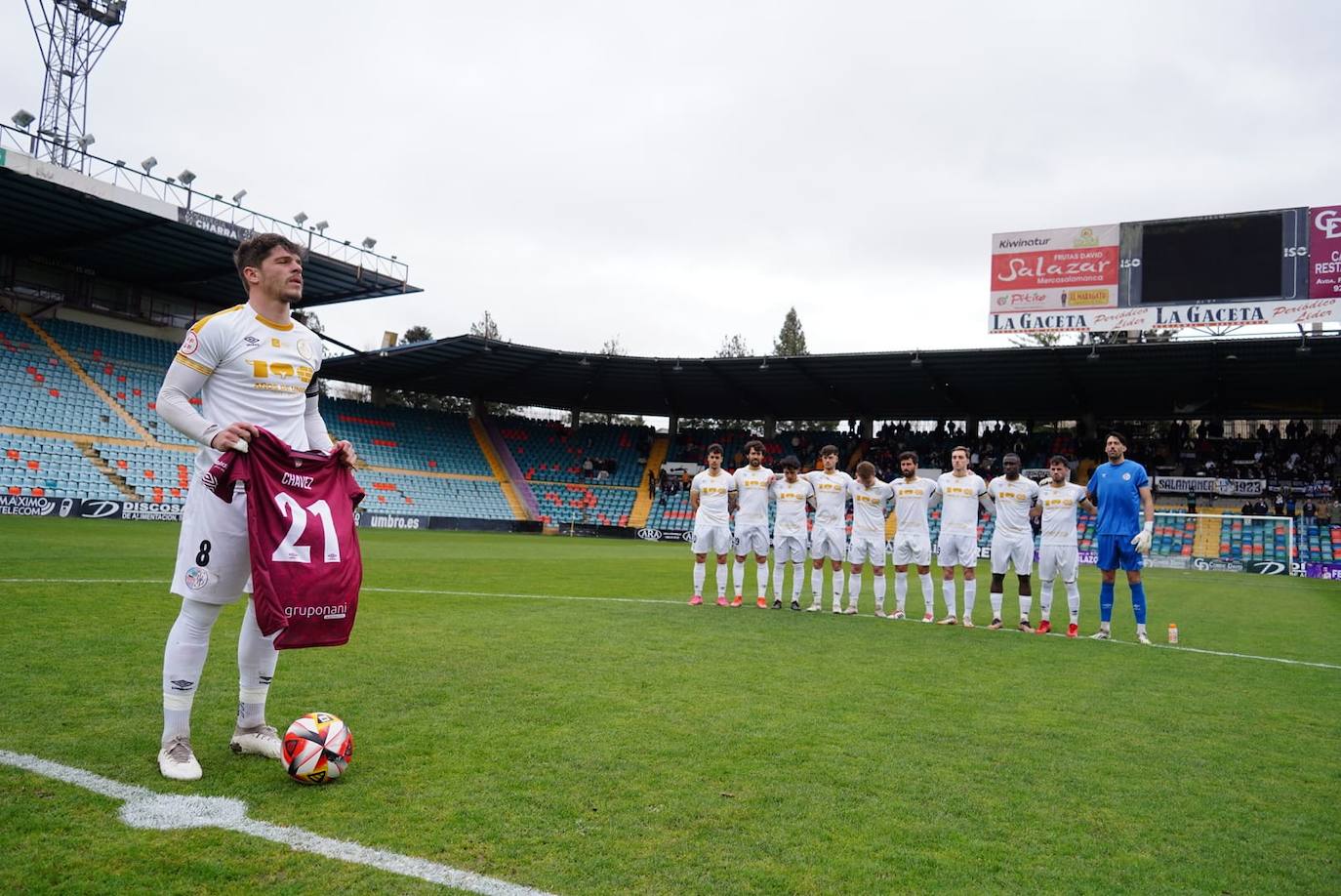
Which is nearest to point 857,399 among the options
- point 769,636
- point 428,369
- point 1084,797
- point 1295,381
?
point 1295,381

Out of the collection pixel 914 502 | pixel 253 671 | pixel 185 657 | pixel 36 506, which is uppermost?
pixel 914 502

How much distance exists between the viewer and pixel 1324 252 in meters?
27.9

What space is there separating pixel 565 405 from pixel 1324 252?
35.4m

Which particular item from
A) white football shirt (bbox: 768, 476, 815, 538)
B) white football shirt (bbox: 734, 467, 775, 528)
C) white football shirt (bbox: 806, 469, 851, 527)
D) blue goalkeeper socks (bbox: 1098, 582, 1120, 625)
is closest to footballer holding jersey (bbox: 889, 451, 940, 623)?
white football shirt (bbox: 806, 469, 851, 527)

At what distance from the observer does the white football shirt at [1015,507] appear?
37.0 feet

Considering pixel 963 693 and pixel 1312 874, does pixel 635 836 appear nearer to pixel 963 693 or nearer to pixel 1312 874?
pixel 1312 874

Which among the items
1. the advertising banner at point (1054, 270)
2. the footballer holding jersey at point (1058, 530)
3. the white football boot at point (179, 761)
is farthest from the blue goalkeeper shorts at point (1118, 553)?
the advertising banner at point (1054, 270)

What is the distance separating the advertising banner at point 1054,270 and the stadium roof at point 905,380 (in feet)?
5.38

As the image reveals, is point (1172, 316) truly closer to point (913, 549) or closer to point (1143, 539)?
point (913, 549)

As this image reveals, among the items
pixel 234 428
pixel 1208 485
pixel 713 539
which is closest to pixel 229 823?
pixel 234 428

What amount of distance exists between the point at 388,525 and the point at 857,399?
2270 centimetres

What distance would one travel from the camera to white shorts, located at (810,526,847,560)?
39.8 feet

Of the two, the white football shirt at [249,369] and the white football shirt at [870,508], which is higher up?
the white football shirt at [249,369]

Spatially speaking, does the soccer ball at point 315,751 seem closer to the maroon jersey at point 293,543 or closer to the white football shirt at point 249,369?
the maroon jersey at point 293,543
